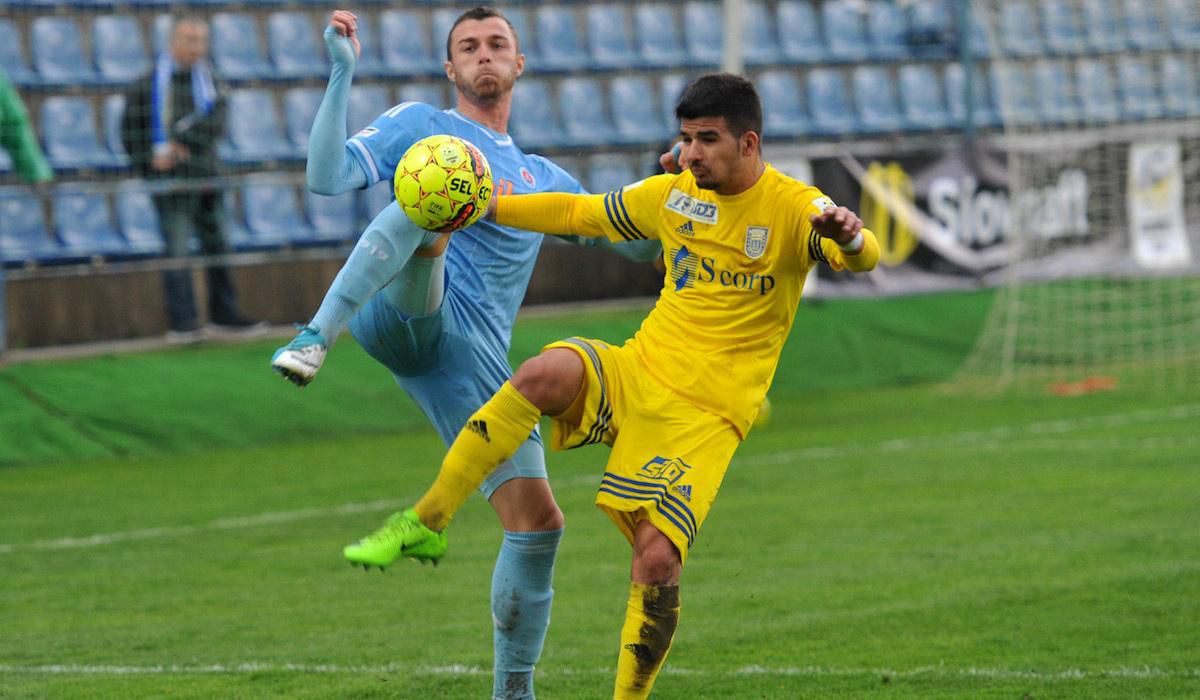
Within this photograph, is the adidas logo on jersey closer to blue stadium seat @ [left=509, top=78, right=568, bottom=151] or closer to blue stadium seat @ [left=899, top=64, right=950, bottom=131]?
blue stadium seat @ [left=509, top=78, right=568, bottom=151]

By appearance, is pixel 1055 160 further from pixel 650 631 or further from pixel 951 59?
pixel 650 631

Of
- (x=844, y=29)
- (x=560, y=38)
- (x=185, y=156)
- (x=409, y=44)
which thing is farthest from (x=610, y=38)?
(x=185, y=156)

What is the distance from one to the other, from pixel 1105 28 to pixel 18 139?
525 inches

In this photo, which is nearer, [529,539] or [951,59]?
[529,539]

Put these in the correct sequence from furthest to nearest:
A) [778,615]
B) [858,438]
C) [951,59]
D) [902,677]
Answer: [951,59] < [858,438] < [778,615] < [902,677]

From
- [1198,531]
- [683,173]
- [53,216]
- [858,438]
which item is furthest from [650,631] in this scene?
[53,216]

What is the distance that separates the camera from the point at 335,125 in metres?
5.30

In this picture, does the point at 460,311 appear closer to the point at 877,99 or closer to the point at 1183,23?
the point at 877,99

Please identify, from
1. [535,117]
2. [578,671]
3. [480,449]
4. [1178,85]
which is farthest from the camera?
[1178,85]

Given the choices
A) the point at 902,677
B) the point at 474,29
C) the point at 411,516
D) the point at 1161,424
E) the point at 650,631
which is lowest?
the point at 1161,424

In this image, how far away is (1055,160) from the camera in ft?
54.4

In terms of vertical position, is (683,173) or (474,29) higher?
(474,29)

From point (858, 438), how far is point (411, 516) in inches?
319

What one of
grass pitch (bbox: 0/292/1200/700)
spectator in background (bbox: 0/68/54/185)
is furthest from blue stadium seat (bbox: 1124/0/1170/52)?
spectator in background (bbox: 0/68/54/185)
